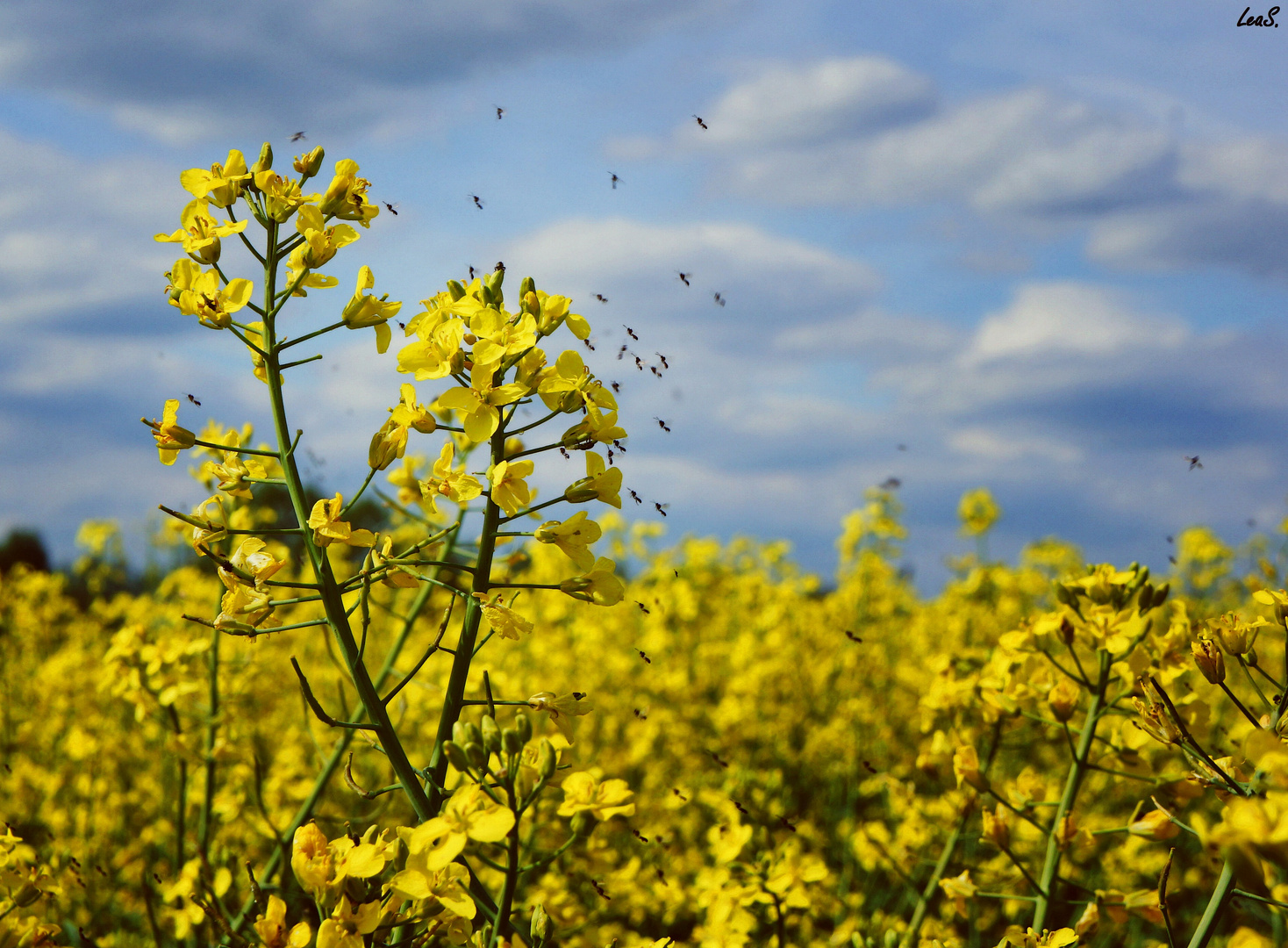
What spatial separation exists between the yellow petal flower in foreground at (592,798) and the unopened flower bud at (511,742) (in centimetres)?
39

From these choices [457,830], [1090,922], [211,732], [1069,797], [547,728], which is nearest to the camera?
[457,830]

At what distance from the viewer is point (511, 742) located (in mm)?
1767

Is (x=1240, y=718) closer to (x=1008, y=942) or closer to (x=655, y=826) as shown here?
(x=655, y=826)

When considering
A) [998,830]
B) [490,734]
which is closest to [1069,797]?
[998,830]

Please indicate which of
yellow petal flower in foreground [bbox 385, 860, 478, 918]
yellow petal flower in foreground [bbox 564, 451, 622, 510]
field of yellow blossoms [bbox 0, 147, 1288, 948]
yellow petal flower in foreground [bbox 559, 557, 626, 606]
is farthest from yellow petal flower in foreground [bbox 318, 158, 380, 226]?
yellow petal flower in foreground [bbox 385, 860, 478, 918]

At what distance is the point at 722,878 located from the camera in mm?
2920

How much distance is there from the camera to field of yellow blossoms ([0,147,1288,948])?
1.89 meters

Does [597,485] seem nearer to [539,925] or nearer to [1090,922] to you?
[539,925]

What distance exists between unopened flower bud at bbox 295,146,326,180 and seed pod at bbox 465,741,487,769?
4.24 ft

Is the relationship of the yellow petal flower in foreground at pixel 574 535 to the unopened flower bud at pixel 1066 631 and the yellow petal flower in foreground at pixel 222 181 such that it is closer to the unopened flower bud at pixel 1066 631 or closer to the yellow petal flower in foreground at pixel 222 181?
the yellow petal flower in foreground at pixel 222 181

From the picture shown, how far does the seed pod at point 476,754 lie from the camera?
1739 millimetres

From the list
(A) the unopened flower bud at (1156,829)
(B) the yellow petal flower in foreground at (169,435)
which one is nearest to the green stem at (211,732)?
(B) the yellow petal flower in foreground at (169,435)

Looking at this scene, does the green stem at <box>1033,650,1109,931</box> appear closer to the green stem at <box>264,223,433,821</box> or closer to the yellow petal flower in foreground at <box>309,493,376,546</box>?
the green stem at <box>264,223,433,821</box>

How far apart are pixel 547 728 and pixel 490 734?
299 centimetres
